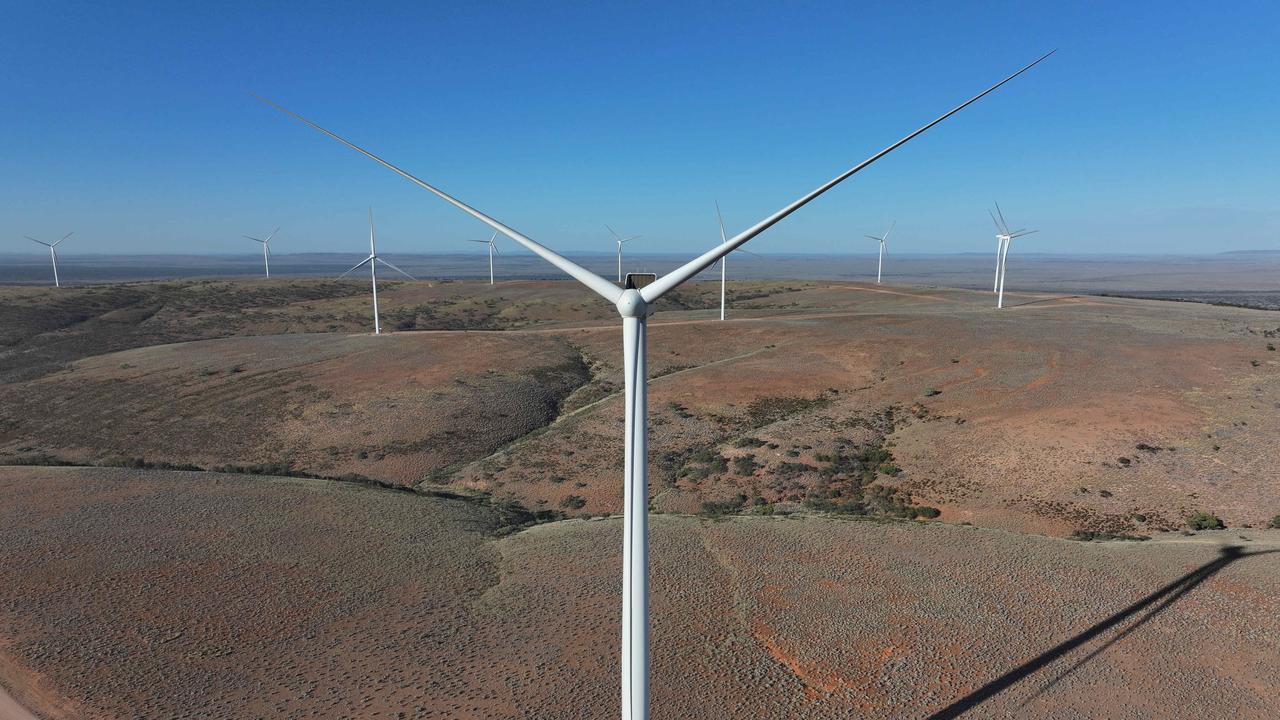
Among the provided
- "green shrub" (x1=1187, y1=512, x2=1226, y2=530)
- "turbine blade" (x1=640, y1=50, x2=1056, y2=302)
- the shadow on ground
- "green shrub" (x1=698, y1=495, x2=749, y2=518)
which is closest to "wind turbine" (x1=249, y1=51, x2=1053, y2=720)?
"turbine blade" (x1=640, y1=50, x2=1056, y2=302)

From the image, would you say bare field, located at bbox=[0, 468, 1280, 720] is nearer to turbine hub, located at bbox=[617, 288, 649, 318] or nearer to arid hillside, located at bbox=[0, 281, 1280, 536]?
arid hillside, located at bbox=[0, 281, 1280, 536]

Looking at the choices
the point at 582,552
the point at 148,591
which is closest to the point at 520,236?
the point at 582,552

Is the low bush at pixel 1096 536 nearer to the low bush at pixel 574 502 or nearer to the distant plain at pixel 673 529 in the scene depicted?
the distant plain at pixel 673 529

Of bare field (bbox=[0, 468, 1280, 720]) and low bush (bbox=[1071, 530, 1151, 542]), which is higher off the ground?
bare field (bbox=[0, 468, 1280, 720])

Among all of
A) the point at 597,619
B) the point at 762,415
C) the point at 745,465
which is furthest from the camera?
the point at 762,415

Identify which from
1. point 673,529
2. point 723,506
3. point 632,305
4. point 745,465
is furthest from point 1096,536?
point 632,305

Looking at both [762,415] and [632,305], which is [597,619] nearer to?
[632,305]
